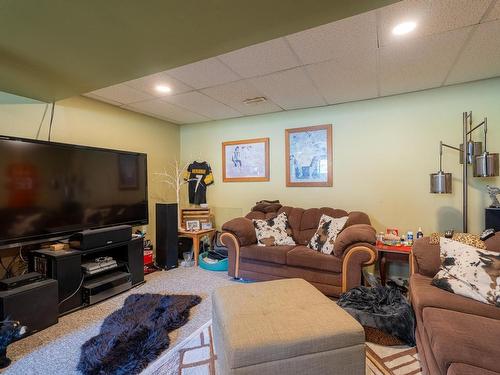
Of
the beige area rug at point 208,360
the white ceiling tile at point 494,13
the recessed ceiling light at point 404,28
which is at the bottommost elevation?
the beige area rug at point 208,360

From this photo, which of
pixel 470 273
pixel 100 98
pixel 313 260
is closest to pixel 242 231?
pixel 313 260

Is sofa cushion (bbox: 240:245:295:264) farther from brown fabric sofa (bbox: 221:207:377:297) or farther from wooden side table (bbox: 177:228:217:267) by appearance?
wooden side table (bbox: 177:228:217:267)

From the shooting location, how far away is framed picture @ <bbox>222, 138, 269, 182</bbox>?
13.3 feet

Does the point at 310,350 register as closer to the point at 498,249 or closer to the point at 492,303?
the point at 492,303

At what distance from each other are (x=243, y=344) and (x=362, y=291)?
141 centimetres

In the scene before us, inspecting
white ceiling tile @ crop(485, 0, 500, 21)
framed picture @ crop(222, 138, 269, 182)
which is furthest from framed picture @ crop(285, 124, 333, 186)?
white ceiling tile @ crop(485, 0, 500, 21)

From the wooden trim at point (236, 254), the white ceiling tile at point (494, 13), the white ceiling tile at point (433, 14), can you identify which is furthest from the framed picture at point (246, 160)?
the white ceiling tile at point (494, 13)

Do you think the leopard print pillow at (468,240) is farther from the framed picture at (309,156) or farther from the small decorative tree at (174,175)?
the small decorative tree at (174,175)

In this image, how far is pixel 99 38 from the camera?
154 cm

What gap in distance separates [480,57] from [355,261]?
6.88ft

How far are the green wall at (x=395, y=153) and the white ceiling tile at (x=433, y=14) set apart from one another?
54.3 inches

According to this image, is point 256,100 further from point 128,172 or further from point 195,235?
point 195,235

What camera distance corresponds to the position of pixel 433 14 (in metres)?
1.68

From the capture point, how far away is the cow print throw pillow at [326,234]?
9.46 feet
